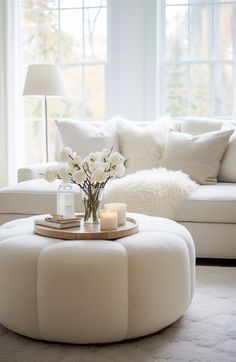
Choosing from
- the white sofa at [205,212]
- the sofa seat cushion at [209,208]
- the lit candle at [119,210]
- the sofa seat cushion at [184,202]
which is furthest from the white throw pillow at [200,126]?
the lit candle at [119,210]

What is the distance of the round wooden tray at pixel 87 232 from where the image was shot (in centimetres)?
213

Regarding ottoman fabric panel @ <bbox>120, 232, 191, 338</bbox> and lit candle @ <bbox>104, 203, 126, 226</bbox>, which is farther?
lit candle @ <bbox>104, 203, 126, 226</bbox>

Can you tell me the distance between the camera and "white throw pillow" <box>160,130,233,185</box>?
358 cm

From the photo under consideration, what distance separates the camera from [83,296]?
190 centimetres

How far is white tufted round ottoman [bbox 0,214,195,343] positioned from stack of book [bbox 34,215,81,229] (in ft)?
0.44

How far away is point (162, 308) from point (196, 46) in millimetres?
3216

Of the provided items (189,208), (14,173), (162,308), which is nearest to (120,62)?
(14,173)

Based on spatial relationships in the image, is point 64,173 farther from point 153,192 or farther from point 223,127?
point 223,127

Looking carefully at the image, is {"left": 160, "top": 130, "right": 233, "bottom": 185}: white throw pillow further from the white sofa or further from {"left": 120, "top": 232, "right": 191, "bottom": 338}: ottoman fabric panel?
{"left": 120, "top": 232, "right": 191, "bottom": 338}: ottoman fabric panel

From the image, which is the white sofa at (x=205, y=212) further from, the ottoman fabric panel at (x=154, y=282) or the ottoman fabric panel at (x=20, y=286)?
the ottoman fabric panel at (x=20, y=286)

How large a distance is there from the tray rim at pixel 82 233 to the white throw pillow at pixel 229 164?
61.6 inches

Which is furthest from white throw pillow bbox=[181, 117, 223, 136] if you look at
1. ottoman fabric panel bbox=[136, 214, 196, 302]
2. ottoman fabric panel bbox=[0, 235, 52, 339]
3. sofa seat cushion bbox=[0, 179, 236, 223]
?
ottoman fabric panel bbox=[0, 235, 52, 339]

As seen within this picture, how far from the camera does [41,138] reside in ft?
17.0

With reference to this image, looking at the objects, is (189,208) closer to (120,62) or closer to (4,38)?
(120,62)
